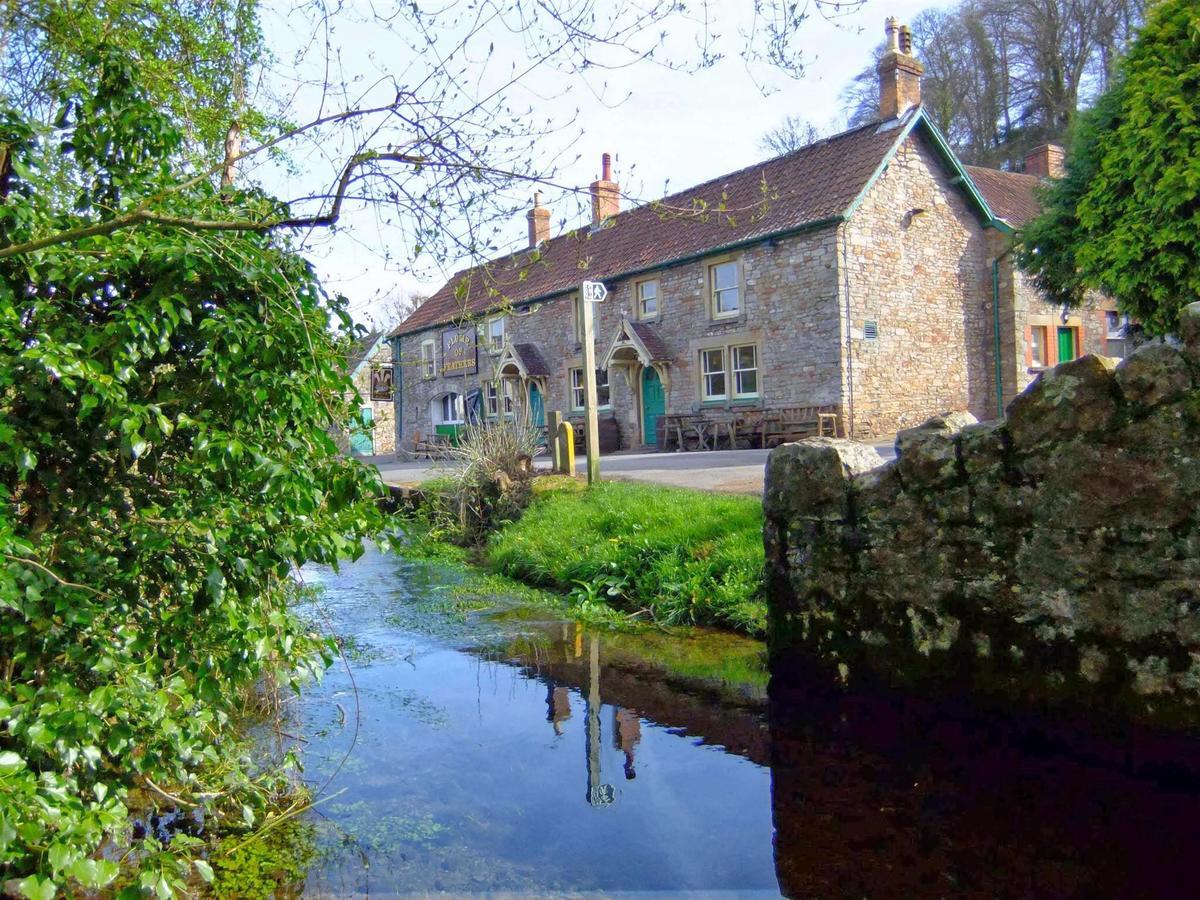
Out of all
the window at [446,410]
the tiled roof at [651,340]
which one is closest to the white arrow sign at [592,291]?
the tiled roof at [651,340]

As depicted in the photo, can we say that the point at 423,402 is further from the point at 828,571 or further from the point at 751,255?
the point at 828,571

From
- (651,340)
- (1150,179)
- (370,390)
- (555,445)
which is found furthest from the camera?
(651,340)

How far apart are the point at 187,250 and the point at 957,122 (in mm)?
40576

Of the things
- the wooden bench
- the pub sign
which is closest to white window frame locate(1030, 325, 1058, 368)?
the wooden bench

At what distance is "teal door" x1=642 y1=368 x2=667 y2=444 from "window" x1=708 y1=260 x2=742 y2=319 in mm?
2723

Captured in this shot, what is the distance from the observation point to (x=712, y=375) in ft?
75.6

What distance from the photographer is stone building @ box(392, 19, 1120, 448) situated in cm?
1995

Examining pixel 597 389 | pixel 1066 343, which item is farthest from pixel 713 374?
pixel 1066 343

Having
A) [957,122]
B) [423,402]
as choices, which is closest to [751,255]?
[423,402]

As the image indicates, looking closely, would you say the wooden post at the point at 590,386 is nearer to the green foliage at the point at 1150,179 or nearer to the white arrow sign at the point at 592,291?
the white arrow sign at the point at 592,291

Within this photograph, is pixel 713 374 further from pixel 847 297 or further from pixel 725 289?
pixel 847 297

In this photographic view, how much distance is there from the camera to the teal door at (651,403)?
24.6 metres

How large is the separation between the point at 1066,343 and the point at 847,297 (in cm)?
772

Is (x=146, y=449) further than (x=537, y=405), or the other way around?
(x=537, y=405)
